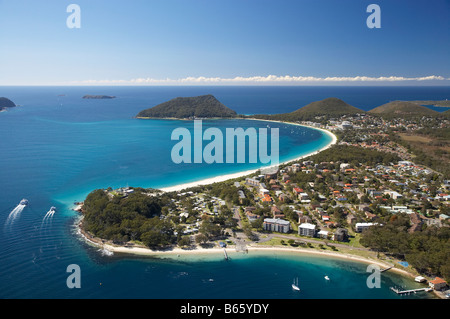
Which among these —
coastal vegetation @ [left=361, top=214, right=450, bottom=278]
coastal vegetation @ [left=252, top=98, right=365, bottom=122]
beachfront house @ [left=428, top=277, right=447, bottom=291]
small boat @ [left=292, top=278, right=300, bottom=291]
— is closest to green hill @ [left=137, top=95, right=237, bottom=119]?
coastal vegetation @ [left=252, top=98, right=365, bottom=122]

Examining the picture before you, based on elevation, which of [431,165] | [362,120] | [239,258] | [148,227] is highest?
[362,120]

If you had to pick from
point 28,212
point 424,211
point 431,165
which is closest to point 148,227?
point 28,212

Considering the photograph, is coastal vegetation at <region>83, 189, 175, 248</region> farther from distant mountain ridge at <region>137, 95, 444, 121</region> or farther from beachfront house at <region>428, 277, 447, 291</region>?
distant mountain ridge at <region>137, 95, 444, 121</region>

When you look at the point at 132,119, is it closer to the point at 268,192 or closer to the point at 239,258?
the point at 268,192

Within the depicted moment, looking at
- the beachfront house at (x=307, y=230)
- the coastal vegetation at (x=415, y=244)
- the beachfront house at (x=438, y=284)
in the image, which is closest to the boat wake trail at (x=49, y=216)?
the beachfront house at (x=307, y=230)

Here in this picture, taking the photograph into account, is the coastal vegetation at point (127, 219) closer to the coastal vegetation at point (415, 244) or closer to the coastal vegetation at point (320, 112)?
the coastal vegetation at point (415, 244)

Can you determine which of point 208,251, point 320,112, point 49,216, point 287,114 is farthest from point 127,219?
point 320,112
